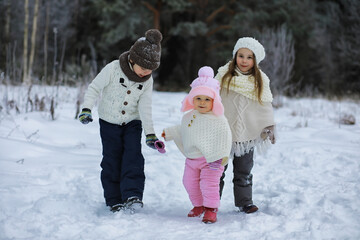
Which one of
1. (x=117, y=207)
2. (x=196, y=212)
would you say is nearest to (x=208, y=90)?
(x=196, y=212)

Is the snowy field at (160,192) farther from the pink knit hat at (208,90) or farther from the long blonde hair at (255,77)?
the long blonde hair at (255,77)

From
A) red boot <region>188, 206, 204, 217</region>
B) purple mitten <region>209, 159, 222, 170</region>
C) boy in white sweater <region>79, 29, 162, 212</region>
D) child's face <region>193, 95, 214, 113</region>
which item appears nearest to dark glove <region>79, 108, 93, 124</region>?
boy in white sweater <region>79, 29, 162, 212</region>

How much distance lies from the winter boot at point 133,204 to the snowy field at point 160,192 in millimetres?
126

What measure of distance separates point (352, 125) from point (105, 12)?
11.5 metres

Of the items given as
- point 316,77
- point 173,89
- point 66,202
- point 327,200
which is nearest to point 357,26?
point 316,77

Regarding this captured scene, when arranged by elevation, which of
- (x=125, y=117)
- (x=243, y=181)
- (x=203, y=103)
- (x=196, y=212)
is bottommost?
(x=196, y=212)

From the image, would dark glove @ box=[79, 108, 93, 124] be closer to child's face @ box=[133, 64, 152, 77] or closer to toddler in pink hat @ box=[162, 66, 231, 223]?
child's face @ box=[133, 64, 152, 77]

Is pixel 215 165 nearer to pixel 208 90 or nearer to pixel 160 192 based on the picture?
pixel 208 90

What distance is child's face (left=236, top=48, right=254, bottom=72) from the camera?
3.16 m

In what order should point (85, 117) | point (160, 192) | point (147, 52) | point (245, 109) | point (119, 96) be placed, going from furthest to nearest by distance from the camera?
point (160, 192) < point (245, 109) < point (119, 96) < point (147, 52) < point (85, 117)

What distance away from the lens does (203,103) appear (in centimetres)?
293

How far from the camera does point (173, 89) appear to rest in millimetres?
17281

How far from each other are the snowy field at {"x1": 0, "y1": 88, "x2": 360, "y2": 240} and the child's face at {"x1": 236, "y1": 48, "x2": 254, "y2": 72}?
3.90 ft

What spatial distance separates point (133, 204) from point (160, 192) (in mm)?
678
